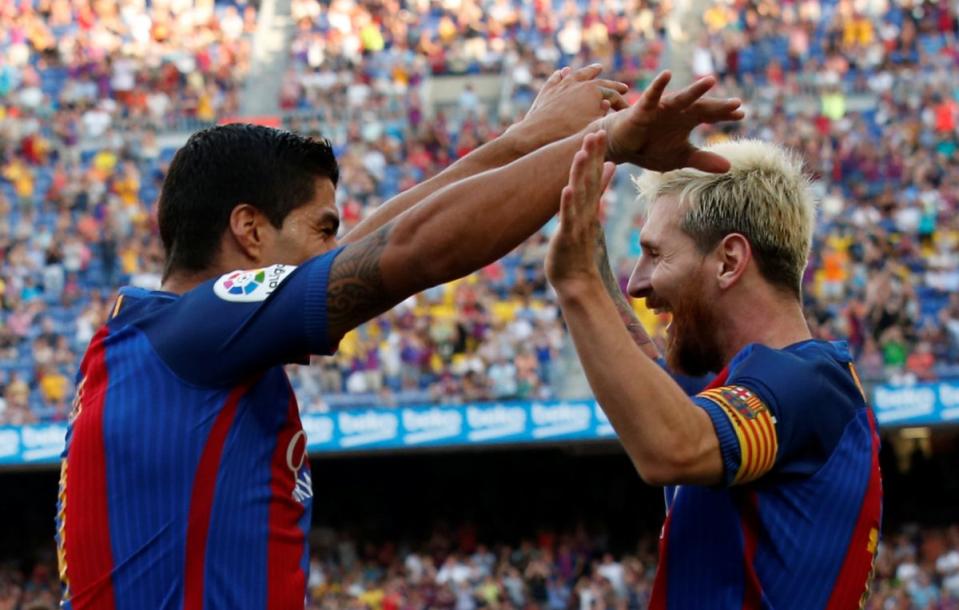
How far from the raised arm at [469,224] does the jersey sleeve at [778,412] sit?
0.55 metres

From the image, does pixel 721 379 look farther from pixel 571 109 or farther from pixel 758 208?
pixel 571 109

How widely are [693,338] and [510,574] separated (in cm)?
1284

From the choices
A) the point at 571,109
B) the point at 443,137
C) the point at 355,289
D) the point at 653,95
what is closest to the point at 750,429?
the point at 653,95

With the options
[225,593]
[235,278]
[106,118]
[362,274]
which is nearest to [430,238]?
[362,274]

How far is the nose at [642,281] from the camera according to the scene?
364cm

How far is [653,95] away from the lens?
302 centimetres

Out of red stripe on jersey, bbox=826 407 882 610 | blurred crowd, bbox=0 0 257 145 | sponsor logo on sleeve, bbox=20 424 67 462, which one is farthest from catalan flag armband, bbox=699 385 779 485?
blurred crowd, bbox=0 0 257 145

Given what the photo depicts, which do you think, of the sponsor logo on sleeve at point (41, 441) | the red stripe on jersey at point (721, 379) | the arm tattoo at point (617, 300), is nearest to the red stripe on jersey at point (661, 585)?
the red stripe on jersey at point (721, 379)

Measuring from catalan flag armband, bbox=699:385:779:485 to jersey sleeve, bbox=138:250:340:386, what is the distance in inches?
32.6

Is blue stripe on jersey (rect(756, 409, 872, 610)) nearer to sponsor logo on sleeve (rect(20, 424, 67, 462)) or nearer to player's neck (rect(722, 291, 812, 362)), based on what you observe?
player's neck (rect(722, 291, 812, 362))

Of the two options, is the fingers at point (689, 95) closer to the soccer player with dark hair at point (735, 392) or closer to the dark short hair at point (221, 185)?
the soccer player with dark hair at point (735, 392)

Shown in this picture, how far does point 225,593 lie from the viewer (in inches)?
124

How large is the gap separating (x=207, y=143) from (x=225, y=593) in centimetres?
96

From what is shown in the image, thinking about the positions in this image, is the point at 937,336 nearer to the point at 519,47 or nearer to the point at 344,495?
the point at 344,495
